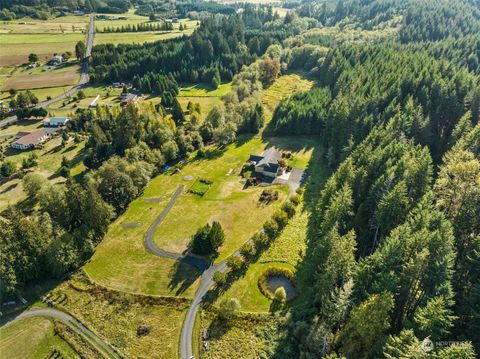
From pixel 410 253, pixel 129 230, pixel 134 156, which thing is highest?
pixel 410 253

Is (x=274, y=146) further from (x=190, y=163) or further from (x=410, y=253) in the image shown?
(x=410, y=253)

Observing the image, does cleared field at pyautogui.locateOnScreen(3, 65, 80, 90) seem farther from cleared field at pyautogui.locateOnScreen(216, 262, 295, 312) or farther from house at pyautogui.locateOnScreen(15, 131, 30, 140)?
cleared field at pyautogui.locateOnScreen(216, 262, 295, 312)

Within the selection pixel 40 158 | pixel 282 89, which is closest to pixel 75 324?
pixel 40 158

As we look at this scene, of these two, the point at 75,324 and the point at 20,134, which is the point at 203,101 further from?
the point at 75,324

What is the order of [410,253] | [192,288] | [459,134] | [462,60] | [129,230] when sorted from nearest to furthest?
[410,253] < [192,288] < [129,230] < [459,134] < [462,60]

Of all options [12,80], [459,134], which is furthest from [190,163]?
[12,80]

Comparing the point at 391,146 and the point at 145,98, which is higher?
the point at 391,146
